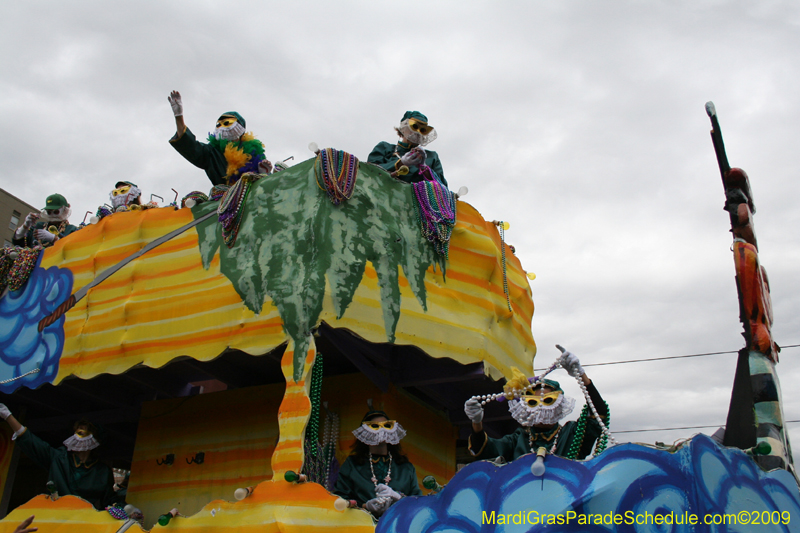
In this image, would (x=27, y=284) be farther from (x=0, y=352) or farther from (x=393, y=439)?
(x=393, y=439)

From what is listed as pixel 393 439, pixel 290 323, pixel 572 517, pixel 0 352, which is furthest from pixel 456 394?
pixel 0 352

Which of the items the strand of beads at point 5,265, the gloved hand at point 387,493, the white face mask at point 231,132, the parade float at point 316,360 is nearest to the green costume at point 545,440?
the parade float at point 316,360

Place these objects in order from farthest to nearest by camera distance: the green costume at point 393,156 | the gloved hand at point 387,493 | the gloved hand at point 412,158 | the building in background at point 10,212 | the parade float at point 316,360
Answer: the building in background at point 10,212 → the green costume at point 393,156 → the gloved hand at point 412,158 → the gloved hand at point 387,493 → the parade float at point 316,360

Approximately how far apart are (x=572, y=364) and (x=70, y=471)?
629 centimetres

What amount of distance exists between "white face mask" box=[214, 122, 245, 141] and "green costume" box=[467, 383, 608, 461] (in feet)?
17.2

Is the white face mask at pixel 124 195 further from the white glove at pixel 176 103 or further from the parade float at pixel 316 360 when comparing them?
the white glove at pixel 176 103

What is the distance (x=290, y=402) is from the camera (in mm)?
6316

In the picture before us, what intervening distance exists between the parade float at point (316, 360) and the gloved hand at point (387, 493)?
0.41m

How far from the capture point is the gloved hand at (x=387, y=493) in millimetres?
6266

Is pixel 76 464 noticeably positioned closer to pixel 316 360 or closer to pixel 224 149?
pixel 316 360

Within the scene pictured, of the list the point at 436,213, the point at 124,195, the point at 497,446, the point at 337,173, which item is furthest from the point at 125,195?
the point at 497,446

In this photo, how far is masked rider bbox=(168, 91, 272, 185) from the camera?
8.86 meters

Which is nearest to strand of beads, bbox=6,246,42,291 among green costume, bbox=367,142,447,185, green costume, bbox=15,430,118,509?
green costume, bbox=15,430,118,509

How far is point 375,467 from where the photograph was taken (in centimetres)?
684
